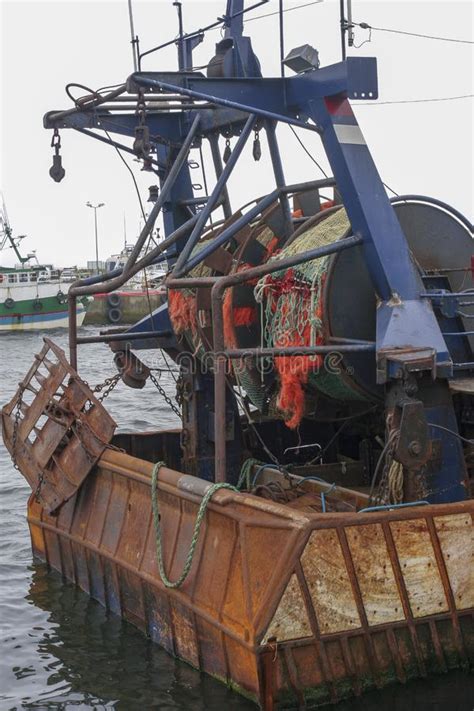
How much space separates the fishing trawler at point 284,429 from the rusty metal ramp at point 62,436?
0.08 feet

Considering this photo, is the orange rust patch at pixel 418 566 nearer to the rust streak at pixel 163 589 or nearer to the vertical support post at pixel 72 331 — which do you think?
the rust streak at pixel 163 589

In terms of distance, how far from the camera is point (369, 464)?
11.2 meters

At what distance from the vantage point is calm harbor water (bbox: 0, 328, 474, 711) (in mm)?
8008

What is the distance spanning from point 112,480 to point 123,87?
3.75m

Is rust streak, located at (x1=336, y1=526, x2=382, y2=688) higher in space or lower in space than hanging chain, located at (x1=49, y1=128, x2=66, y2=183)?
lower

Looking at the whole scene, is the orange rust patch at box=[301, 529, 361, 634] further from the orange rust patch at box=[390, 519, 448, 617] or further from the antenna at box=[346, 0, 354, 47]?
the antenna at box=[346, 0, 354, 47]

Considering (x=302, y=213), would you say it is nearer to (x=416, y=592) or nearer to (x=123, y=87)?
(x=123, y=87)

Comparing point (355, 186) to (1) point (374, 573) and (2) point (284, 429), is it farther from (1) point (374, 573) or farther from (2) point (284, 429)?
(2) point (284, 429)

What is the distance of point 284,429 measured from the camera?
1227 cm

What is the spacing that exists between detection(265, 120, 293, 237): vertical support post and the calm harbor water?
4435mm

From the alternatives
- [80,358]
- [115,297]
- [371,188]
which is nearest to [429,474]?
[371,188]
